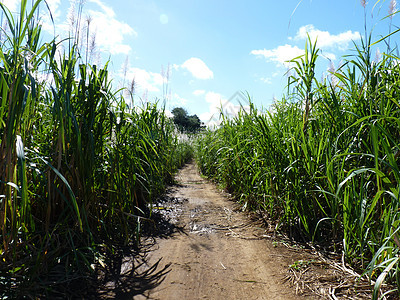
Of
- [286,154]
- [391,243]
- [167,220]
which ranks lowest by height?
[167,220]

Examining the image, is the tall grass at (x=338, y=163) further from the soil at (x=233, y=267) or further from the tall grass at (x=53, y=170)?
the tall grass at (x=53, y=170)

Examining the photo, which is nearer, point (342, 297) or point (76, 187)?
point (342, 297)

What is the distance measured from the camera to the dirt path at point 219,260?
1.39 metres

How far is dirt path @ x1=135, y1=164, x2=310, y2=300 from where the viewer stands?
54.6 inches

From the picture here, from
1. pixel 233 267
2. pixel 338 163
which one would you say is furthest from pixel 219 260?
→ pixel 338 163

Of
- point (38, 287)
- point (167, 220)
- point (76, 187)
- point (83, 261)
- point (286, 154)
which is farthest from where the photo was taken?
point (167, 220)

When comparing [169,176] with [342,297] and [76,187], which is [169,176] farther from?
[342,297]

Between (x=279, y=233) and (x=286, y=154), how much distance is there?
61 centimetres

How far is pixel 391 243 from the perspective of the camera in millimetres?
1192

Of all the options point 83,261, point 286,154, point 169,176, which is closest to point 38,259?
point 83,261

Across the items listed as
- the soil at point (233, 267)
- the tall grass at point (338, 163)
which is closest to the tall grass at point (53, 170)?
the soil at point (233, 267)

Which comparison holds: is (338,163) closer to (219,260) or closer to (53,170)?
(219,260)

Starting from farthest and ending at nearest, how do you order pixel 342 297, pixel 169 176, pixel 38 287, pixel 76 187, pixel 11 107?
pixel 169 176, pixel 76 187, pixel 342 297, pixel 38 287, pixel 11 107

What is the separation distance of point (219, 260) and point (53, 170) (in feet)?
3.77
